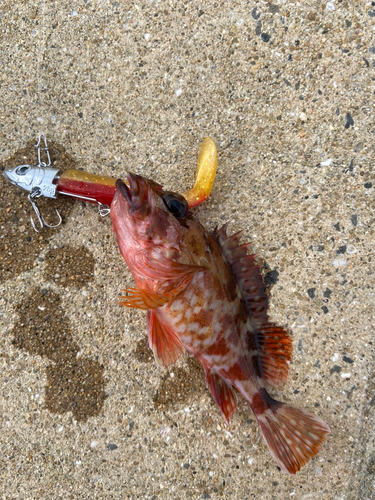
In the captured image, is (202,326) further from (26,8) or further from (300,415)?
(26,8)

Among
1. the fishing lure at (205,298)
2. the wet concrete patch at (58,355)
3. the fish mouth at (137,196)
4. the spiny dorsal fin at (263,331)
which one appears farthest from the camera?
the wet concrete patch at (58,355)

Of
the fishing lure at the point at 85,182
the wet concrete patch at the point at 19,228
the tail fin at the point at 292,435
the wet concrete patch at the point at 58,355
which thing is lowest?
the wet concrete patch at the point at 58,355

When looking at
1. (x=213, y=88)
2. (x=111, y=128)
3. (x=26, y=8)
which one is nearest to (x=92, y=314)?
(x=111, y=128)

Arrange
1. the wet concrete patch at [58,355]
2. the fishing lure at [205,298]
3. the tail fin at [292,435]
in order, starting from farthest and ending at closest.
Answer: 1. the wet concrete patch at [58,355]
2. the tail fin at [292,435]
3. the fishing lure at [205,298]

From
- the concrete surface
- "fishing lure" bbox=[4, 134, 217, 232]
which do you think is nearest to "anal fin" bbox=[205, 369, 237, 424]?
the concrete surface

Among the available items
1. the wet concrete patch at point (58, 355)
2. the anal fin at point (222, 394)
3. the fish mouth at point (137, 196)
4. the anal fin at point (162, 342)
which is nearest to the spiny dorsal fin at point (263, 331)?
the anal fin at point (222, 394)

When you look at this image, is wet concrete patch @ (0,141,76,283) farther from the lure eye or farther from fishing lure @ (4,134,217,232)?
the lure eye

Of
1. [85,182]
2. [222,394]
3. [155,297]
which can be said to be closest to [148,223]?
[155,297]

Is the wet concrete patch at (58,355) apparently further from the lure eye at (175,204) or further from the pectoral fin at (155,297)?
the lure eye at (175,204)
